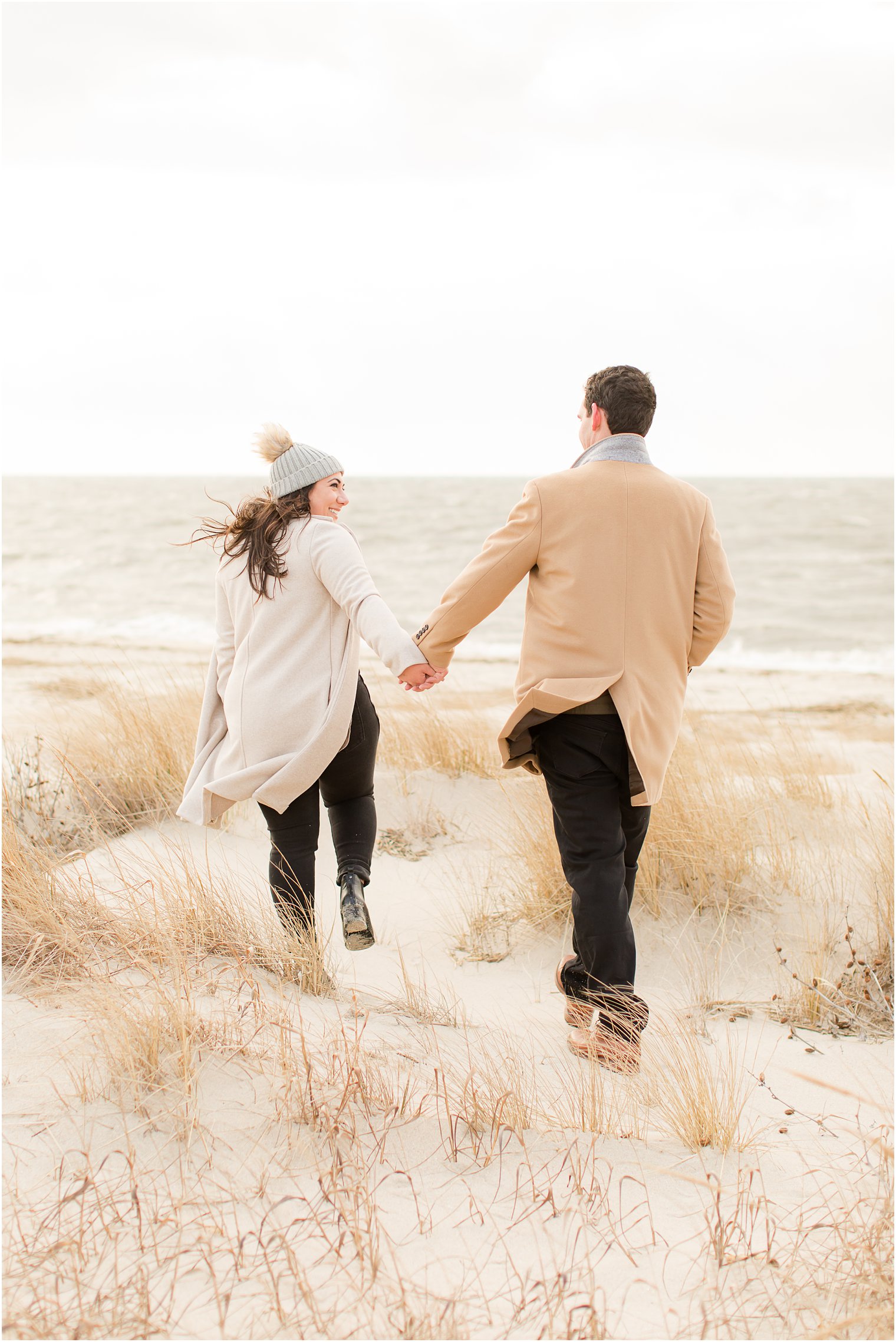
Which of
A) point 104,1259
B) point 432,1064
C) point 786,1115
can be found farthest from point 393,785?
point 104,1259

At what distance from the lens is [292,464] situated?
3311 mm

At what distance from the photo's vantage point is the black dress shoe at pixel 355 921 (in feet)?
10.9

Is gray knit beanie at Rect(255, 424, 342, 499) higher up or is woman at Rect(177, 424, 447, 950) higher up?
gray knit beanie at Rect(255, 424, 342, 499)

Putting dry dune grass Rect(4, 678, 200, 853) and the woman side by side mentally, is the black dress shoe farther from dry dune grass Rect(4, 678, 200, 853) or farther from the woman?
dry dune grass Rect(4, 678, 200, 853)

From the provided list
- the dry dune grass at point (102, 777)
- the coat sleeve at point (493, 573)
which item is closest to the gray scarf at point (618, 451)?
the coat sleeve at point (493, 573)

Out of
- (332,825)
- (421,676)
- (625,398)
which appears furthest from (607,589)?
(332,825)

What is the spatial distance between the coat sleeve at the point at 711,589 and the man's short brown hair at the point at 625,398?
375 millimetres

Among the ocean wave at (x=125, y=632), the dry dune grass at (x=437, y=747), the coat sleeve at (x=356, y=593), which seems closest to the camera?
the coat sleeve at (x=356, y=593)

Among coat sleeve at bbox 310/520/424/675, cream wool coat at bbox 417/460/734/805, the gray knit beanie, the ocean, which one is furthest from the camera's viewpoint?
the ocean

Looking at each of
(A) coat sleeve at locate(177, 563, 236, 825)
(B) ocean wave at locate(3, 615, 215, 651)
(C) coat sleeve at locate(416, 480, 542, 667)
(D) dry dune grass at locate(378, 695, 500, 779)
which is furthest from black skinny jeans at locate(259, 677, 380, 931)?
(B) ocean wave at locate(3, 615, 215, 651)

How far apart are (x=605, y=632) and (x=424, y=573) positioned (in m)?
23.4

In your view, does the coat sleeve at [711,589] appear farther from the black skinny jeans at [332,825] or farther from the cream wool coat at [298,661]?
the black skinny jeans at [332,825]

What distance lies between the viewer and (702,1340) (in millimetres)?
1882

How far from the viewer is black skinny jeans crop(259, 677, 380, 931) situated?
11.0 feet
